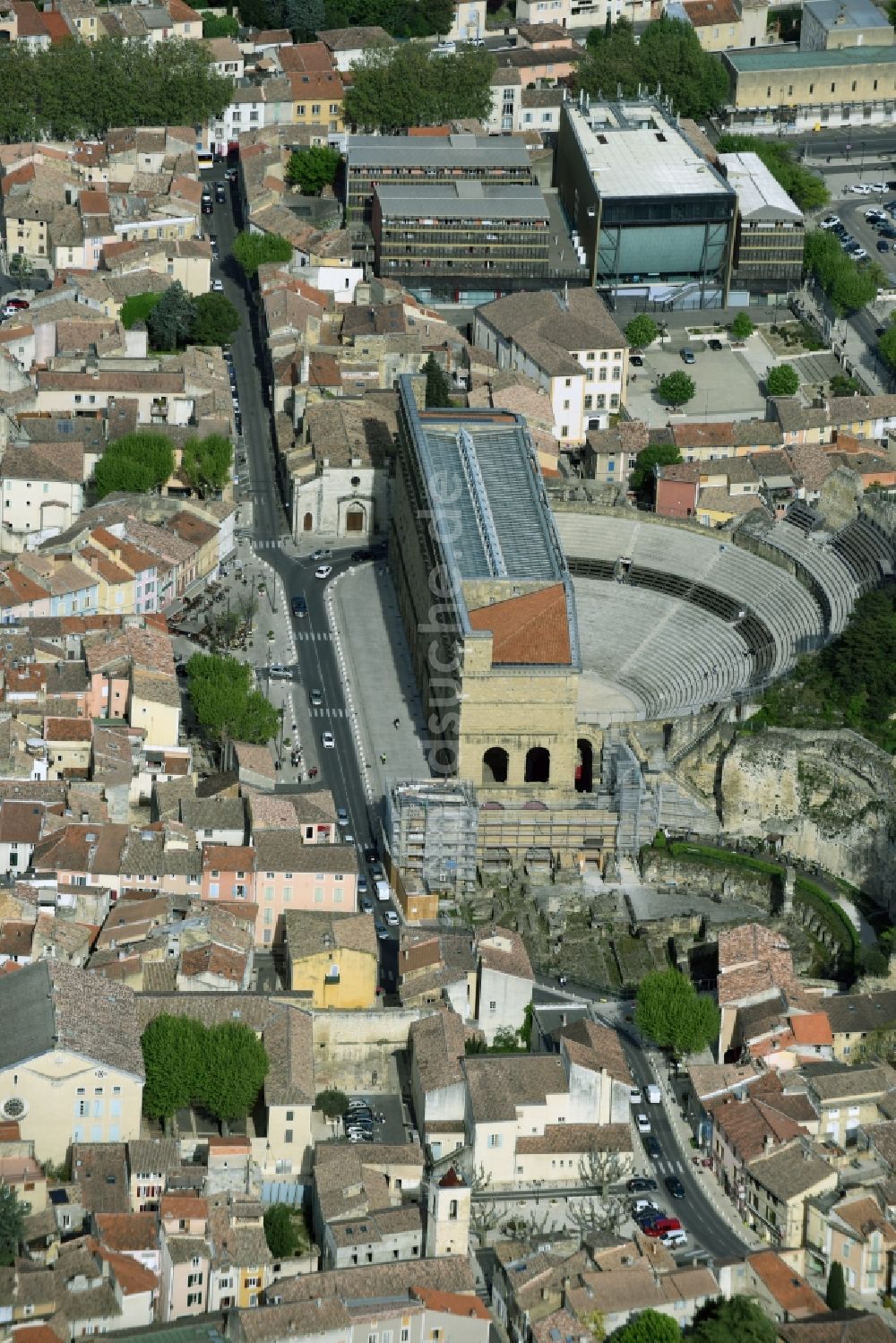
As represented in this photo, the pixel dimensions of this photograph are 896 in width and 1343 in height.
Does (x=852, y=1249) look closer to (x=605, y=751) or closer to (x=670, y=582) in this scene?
(x=605, y=751)

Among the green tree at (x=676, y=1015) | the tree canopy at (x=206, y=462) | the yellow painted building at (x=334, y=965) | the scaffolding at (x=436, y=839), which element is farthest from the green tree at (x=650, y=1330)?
the tree canopy at (x=206, y=462)

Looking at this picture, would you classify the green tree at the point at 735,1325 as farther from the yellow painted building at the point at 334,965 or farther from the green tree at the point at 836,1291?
the yellow painted building at the point at 334,965

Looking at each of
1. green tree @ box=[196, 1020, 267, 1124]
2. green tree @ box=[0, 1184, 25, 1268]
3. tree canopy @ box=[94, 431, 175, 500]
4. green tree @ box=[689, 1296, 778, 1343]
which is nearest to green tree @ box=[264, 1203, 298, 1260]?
green tree @ box=[196, 1020, 267, 1124]

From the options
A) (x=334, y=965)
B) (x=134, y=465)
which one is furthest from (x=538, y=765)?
(x=134, y=465)

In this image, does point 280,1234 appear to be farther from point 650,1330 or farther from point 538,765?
point 538,765

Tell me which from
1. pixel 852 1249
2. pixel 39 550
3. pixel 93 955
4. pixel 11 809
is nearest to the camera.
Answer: pixel 852 1249

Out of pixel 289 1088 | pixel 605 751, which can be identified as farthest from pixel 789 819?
pixel 289 1088
